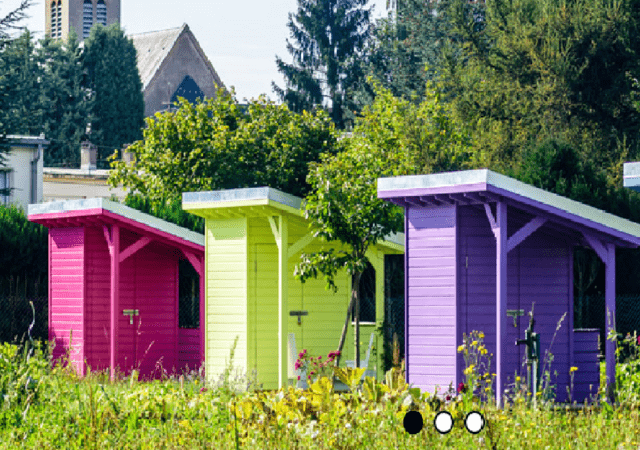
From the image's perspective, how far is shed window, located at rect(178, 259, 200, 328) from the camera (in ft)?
66.8

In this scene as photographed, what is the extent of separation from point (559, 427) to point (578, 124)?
20.1m

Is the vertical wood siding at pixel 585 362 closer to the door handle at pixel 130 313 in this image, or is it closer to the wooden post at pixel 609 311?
the wooden post at pixel 609 311

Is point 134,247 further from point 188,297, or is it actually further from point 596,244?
point 596,244

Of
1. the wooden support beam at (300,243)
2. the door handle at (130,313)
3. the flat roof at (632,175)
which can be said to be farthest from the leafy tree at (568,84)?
the flat roof at (632,175)

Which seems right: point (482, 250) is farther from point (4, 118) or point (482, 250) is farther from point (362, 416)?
point (4, 118)

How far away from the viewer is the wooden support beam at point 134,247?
58.7 ft

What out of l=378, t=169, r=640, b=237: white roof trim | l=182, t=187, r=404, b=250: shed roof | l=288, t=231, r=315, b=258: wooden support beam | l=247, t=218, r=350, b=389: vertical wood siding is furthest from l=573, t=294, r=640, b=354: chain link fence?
l=378, t=169, r=640, b=237: white roof trim

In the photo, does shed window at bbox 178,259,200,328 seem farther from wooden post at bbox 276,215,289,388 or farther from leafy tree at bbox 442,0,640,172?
leafy tree at bbox 442,0,640,172

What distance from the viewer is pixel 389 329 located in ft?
56.1

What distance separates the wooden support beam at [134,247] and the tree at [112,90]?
38085mm

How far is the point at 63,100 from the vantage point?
56844 mm

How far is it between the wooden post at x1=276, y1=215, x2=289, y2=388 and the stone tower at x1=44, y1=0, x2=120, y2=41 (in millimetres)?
68853

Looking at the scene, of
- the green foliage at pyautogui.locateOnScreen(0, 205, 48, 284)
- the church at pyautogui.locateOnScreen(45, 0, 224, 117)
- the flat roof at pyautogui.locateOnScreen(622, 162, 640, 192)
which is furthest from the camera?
the church at pyautogui.locateOnScreen(45, 0, 224, 117)

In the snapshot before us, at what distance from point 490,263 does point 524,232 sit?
0.75m
